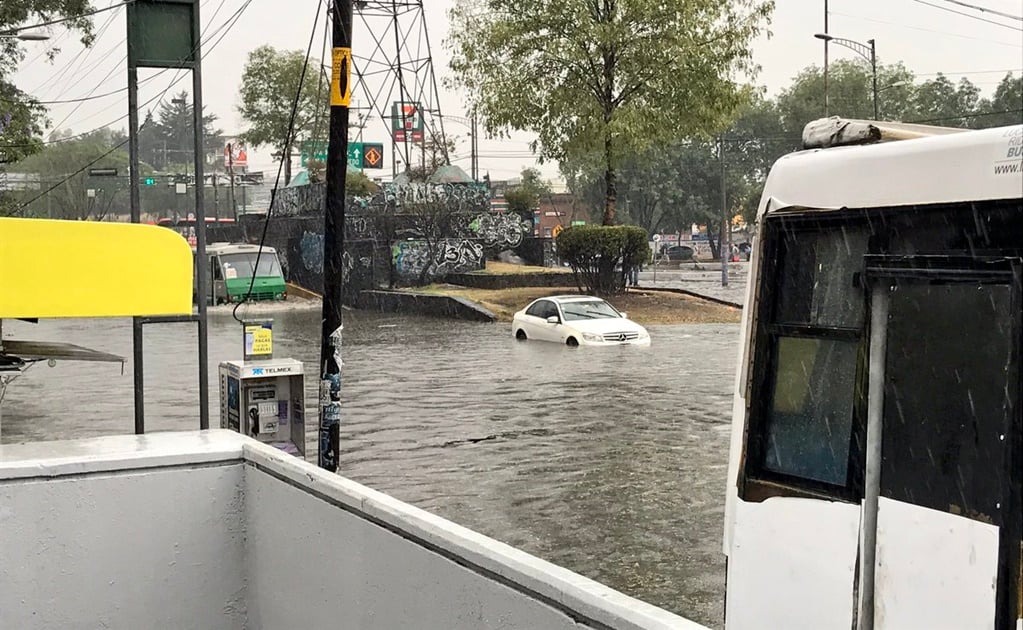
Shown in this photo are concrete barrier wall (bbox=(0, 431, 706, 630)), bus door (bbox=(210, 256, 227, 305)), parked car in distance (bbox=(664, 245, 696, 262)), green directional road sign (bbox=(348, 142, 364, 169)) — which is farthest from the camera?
parked car in distance (bbox=(664, 245, 696, 262))

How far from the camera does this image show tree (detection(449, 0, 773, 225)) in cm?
4025

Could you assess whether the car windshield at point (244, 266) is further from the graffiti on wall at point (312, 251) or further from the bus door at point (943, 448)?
the bus door at point (943, 448)

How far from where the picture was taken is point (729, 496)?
5160 mm

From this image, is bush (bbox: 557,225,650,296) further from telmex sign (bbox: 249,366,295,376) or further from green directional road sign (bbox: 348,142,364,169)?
telmex sign (bbox: 249,366,295,376)

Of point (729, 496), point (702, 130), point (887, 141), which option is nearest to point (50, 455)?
point (729, 496)

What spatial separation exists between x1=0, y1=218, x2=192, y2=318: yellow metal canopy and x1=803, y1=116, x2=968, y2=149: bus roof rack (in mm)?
3392

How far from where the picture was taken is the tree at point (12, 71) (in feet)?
92.6

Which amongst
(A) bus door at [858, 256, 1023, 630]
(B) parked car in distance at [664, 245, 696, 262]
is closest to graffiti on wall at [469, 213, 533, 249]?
(B) parked car in distance at [664, 245, 696, 262]

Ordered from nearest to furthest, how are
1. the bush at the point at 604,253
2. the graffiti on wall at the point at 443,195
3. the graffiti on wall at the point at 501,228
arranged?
the bush at the point at 604,253
the graffiti on wall at the point at 443,195
the graffiti on wall at the point at 501,228

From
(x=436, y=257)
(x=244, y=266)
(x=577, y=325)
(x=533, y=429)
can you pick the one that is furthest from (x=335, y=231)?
(x=244, y=266)

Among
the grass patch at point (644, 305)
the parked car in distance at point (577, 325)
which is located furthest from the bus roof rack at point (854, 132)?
the grass patch at point (644, 305)

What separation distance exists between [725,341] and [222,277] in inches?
989

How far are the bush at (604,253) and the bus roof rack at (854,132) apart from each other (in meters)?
33.7

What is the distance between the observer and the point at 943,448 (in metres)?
4.07
